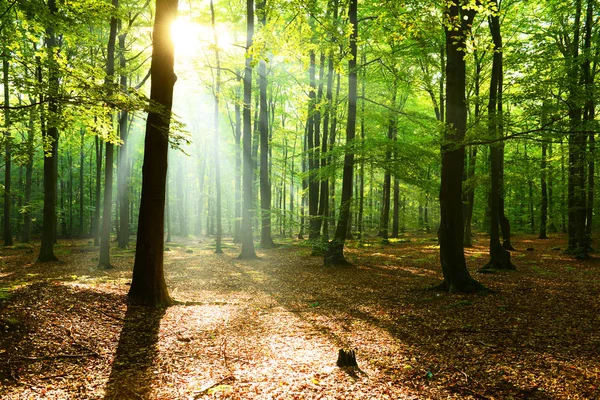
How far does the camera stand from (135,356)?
4.61 metres

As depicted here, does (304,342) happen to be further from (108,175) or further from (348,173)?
(108,175)

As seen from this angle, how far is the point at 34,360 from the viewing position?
4066 millimetres

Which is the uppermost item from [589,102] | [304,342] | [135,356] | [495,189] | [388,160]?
[589,102]

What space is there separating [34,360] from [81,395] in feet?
3.49

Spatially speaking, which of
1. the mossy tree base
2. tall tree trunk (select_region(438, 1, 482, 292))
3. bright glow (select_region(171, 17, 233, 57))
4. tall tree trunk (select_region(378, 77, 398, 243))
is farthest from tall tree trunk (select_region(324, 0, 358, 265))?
bright glow (select_region(171, 17, 233, 57))

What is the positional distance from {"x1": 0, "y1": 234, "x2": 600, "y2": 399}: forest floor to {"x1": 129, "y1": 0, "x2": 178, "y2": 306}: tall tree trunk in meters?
0.58

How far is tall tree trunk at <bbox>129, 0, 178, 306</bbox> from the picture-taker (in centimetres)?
659

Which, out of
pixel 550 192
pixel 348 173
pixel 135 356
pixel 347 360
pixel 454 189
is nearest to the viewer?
pixel 347 360

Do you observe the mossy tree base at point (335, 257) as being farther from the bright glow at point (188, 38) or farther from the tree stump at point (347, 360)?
the bright glow at point (188, 38)

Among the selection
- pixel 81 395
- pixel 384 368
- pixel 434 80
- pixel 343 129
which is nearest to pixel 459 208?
pixel 384 368

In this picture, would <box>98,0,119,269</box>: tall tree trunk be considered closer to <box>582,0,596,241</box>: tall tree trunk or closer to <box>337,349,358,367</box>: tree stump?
<box>337,349,358,367</box>: tree stump

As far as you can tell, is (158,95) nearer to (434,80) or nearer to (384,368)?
(384,368)

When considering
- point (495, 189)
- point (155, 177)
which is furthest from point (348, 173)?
point (155, 177)

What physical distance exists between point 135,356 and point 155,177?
11.1 feet
